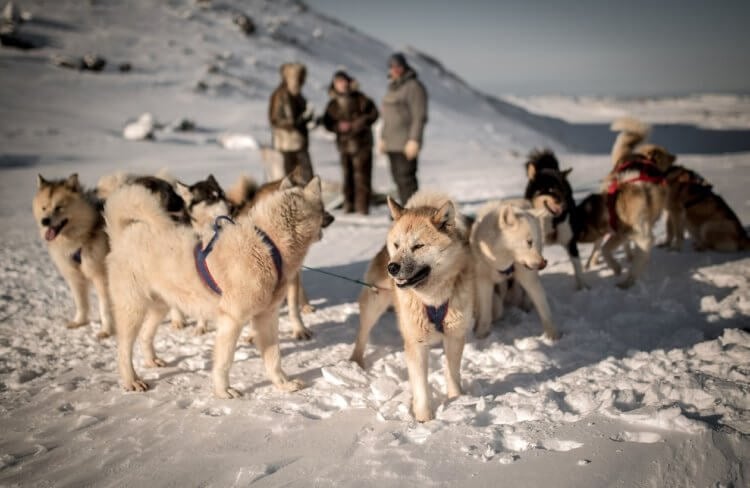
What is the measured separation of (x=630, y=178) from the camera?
526cm

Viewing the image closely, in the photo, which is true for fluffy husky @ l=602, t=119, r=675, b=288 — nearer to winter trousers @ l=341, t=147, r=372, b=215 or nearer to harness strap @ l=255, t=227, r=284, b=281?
harness strap @ l=255, t=227, r=284, b=281

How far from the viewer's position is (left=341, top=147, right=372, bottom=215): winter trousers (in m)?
8.16

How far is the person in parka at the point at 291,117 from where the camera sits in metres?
7.09

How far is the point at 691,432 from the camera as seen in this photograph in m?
2.37

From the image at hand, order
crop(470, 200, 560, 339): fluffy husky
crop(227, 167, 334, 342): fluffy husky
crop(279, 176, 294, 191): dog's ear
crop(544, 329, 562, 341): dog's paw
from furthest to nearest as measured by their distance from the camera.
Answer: crop(227, 167, 334, 342): fluffy husky < crop(544, 329, 562, 341): dog's paw < crop(470, 200, 560, 339): fluffy husky < crop(279, 176, 294, 191): dog's ear

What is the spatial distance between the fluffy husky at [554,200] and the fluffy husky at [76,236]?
169 inches

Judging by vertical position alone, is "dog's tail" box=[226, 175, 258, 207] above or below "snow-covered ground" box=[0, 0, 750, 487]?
above

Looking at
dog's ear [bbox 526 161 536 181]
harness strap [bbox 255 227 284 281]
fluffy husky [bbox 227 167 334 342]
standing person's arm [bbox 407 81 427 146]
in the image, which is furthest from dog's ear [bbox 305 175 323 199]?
standing person's arm [bbox 407 81 427 146]

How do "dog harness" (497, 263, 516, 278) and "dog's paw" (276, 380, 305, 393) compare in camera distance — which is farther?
"dog harness" (497, 263, 516, 278)

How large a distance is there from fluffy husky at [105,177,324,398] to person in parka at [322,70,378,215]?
4815 millimetres

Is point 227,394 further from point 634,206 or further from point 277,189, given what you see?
point 634,206

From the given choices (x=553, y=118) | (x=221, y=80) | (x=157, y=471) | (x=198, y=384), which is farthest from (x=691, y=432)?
(x=553, y=118)

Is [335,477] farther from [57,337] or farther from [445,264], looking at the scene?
[57,337]

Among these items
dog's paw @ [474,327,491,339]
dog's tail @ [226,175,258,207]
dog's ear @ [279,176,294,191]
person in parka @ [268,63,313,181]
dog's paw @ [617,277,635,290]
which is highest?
person in parka @ [268,63,313,181]
